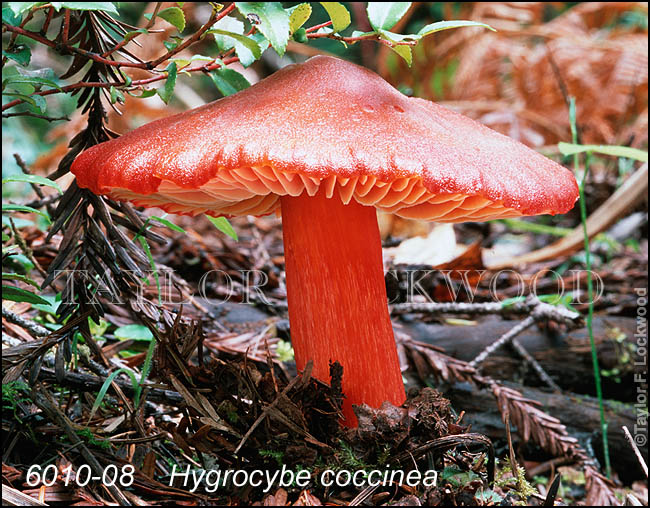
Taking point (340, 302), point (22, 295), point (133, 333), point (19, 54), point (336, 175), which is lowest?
point (133, 333)

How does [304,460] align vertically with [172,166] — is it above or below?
below

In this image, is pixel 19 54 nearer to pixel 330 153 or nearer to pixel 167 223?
pixel 167 223

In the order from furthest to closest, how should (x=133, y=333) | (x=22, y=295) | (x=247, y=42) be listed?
(x=133, y=333)
(x=22, y=295)
(x=247, y=42)

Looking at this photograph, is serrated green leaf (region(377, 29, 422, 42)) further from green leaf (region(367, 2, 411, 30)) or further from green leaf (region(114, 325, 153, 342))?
green leaf (region(114, 325, 153, 342))

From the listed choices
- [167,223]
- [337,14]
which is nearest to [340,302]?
[167,223]

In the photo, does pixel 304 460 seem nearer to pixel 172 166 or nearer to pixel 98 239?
pixel 172 166

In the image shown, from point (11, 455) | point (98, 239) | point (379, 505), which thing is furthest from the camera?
point (98, 239)

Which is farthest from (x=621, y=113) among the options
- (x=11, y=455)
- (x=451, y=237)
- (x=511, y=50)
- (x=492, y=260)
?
(x=11, y=455)
